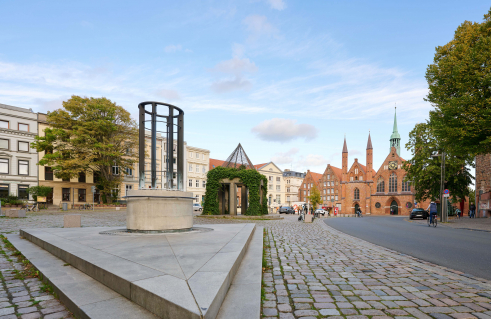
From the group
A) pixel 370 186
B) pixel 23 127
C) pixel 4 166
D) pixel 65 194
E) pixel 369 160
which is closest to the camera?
pixel 4 166

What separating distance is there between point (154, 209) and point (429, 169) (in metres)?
30.3

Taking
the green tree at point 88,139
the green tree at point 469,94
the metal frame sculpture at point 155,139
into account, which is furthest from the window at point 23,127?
the green tree at point 469,94

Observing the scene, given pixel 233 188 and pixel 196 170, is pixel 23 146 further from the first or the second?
pixel 233 188

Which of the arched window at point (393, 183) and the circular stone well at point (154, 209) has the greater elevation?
the circular stone well at point (154, 209)

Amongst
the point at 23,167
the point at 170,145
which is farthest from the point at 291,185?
the point at 170,145

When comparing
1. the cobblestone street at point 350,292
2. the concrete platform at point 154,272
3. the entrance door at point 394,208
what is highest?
the concrete platform at point 154,272

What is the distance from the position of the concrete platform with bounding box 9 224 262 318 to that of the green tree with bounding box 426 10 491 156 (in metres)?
16.4

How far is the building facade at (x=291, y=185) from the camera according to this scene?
90.8m

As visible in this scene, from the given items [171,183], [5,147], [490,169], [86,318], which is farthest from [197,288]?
[5,147]

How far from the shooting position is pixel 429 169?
102 feet

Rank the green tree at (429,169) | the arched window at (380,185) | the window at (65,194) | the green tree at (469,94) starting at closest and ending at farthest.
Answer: the green tree at (469,94) < the green tree at (429,169) < the window at (65,194) < the arched window at (380,185)

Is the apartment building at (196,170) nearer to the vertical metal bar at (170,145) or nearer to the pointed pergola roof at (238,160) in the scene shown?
the pointed pergola roof at (238,160)

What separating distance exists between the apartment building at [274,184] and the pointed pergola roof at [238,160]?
5433 cm

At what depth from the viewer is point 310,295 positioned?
428 centimetres
